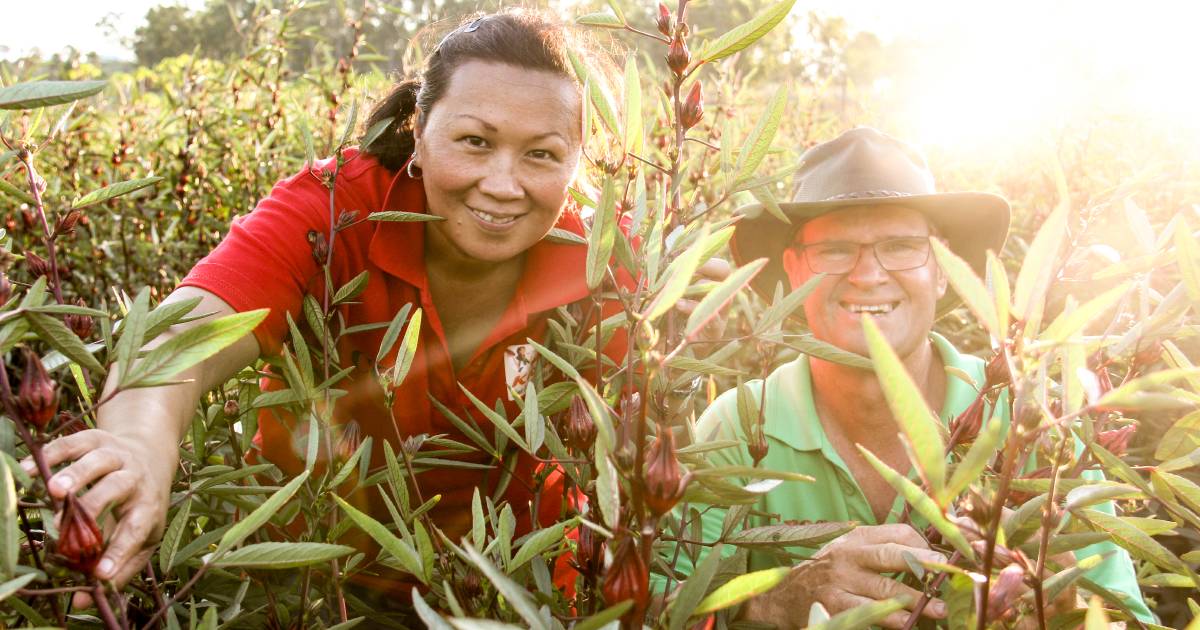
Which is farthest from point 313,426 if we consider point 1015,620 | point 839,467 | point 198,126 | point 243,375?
point 198,126

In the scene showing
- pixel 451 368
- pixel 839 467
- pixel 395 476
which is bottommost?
pixel 839 467

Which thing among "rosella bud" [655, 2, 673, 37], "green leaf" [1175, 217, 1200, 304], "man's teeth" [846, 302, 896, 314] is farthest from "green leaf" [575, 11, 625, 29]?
"man's teeth" [846, 302, 896, 314]

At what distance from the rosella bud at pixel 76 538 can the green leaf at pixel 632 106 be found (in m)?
0.46

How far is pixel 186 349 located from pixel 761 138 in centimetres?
49

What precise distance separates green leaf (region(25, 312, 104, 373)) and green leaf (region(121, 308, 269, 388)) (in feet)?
0.16

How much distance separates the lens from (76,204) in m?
0.86

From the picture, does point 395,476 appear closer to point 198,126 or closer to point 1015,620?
point 1015,620

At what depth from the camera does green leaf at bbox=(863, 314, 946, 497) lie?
42 centimetres

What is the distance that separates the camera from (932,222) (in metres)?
1.68

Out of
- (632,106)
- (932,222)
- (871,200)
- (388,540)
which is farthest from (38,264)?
(932,222)

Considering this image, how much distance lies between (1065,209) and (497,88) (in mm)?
1143

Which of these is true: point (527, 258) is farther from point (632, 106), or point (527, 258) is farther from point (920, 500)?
point (920, 500)

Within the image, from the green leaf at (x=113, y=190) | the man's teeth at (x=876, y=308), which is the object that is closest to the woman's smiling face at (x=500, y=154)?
the man's teeth at (x=876, y=308)

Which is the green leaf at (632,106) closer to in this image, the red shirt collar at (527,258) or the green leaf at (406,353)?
the green leaf at (406,353)
